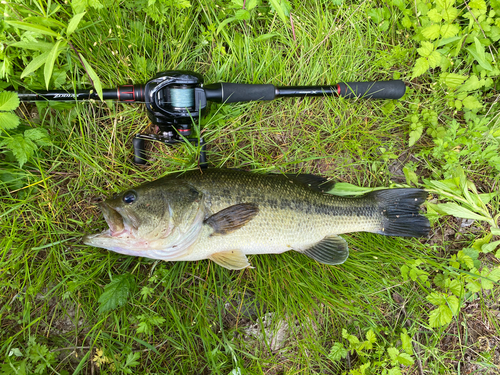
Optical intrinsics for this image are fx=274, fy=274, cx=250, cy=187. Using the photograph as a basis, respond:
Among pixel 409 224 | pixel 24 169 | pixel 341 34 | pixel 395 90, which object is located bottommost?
pixel 409 224

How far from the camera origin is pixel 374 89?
8.76 feet

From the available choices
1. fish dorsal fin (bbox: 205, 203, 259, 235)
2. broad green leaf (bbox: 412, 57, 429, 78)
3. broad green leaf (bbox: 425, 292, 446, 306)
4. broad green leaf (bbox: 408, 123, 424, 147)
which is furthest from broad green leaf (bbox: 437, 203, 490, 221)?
fish dorsal fin (bbox: 205, 203, 259, 235)

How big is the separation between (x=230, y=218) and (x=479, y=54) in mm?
3017

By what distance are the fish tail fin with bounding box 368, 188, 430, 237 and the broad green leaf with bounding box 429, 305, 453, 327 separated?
0.74 m

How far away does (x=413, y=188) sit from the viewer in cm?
269

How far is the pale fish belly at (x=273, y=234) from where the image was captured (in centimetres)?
225

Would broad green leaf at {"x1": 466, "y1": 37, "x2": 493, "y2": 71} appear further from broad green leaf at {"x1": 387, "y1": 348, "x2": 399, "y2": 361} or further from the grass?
broad green leaf at {"x1": 387, "y1": 348, "x2": 399, "y2": 361}

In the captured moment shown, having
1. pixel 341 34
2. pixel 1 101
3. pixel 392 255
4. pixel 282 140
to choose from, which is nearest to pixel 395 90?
pixel 341 34

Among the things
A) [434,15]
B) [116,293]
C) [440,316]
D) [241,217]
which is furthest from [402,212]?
[116,293]

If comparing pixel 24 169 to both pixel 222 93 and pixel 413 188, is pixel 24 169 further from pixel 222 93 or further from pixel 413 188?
pixel 413 188

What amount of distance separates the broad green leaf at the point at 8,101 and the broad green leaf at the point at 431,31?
3.65 metres

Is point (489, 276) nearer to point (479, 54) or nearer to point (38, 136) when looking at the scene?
point (479, 54)

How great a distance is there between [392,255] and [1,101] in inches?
148

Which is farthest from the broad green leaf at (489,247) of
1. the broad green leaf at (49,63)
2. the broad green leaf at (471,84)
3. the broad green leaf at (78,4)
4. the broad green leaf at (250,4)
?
the broad green leaf at (78,4)
